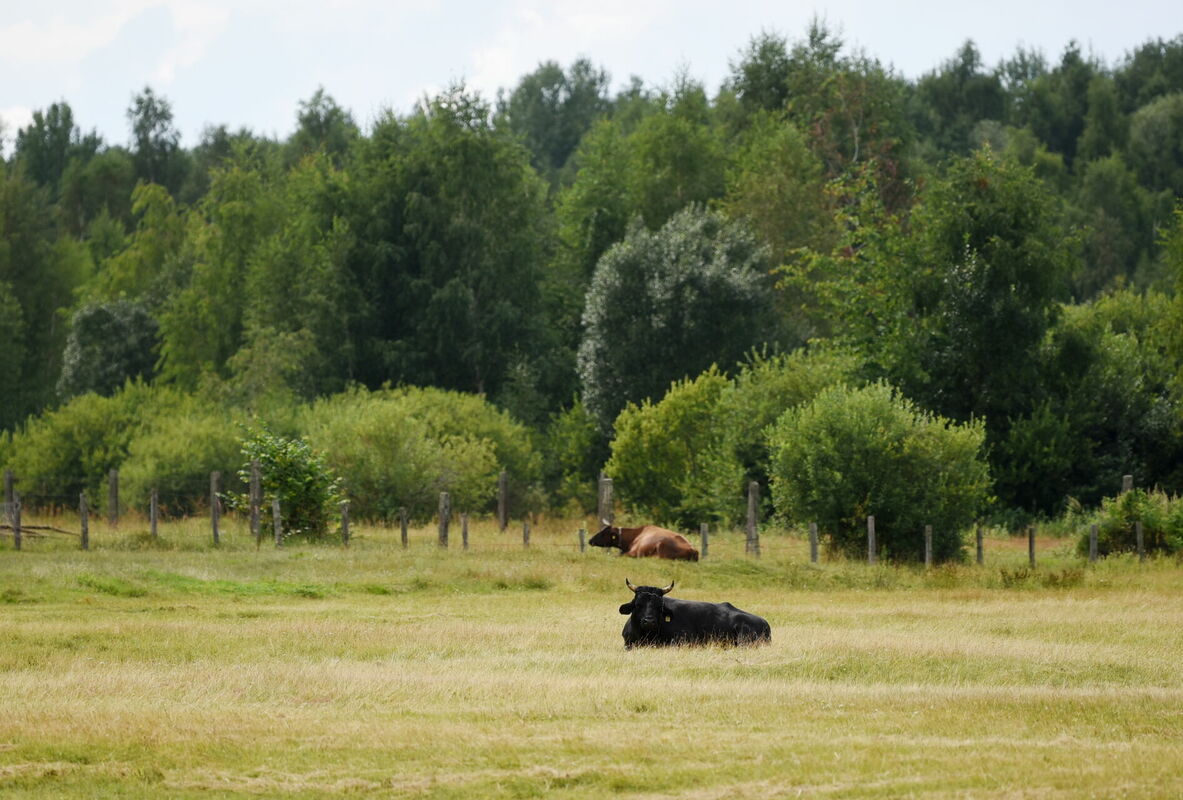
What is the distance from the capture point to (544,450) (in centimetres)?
7394

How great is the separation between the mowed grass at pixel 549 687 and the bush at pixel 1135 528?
7.18m

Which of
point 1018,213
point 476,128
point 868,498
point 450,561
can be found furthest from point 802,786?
point 476,128

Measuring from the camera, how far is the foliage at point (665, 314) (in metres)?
70.1

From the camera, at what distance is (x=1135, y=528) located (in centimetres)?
4253

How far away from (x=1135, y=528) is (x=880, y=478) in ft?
22.4

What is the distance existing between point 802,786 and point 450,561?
23.8 metres

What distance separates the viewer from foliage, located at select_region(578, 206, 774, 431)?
70.1 meters

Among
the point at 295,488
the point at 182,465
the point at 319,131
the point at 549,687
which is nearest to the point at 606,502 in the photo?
the point at 295,488

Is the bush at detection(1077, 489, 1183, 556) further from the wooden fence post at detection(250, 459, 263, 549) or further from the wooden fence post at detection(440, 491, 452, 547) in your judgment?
the wooden fence post at detection(250, 459, 263, 549)

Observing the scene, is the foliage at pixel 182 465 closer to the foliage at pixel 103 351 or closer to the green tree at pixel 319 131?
the foliage at pixel 103 351

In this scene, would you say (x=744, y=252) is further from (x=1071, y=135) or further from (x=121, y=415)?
(x=1071, y=135)

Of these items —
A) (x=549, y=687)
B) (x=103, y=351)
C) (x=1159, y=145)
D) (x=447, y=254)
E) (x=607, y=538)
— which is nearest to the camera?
(x=549, y=687)

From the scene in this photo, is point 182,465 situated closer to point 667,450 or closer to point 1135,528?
point 667,450

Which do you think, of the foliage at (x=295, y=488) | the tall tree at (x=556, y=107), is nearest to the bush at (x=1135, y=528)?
the foliage at (x=295, y=488)
